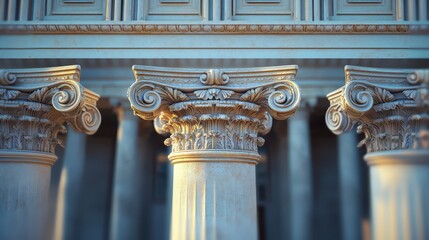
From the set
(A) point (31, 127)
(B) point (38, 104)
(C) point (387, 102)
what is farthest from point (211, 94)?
(A) point (31, 127)

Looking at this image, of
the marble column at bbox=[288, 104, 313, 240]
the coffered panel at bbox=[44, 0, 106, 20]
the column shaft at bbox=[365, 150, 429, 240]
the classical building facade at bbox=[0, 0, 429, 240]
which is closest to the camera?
the column shaft at bbox=[365, 150, 429, 240]

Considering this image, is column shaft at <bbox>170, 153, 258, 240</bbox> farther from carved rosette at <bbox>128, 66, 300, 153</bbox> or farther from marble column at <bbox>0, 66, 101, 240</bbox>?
→ marble column at <bbox>0, 66, 101, 240</bbox>

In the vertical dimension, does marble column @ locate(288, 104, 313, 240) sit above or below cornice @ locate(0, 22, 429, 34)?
below

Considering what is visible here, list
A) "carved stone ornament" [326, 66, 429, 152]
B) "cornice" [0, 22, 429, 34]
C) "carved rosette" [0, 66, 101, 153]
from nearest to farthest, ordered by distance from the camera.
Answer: "carved stone ornament" [326, 66, 429, 152] < "carved rosette" [0, 66, 101, 153] < "cornice" [0, 22, 429, 34]

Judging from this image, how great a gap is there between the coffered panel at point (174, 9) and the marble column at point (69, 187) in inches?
257

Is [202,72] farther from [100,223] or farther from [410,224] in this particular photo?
[100,223]

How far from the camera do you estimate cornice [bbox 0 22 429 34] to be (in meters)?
24.7

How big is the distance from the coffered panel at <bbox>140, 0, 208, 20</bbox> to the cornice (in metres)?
0.97

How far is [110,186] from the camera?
33250mm

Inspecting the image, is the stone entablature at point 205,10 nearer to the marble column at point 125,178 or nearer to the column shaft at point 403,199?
the marble column at point 125,178

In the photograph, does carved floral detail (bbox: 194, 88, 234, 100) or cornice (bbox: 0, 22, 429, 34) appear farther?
cornice (bbox: 0, 22, 429, 34)

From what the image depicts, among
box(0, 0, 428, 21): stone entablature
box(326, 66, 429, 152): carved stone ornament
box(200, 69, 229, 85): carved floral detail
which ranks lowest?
box(326, 66, 429, 152): carved stone ornament

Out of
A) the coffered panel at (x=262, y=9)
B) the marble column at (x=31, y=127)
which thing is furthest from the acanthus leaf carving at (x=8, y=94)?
the coffered panel at (x=262, y=9)

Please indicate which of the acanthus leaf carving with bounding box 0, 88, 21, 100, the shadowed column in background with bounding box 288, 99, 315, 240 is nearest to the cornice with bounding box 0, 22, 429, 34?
the shadowed column in background with bounding box 288, 99, 315, 240
